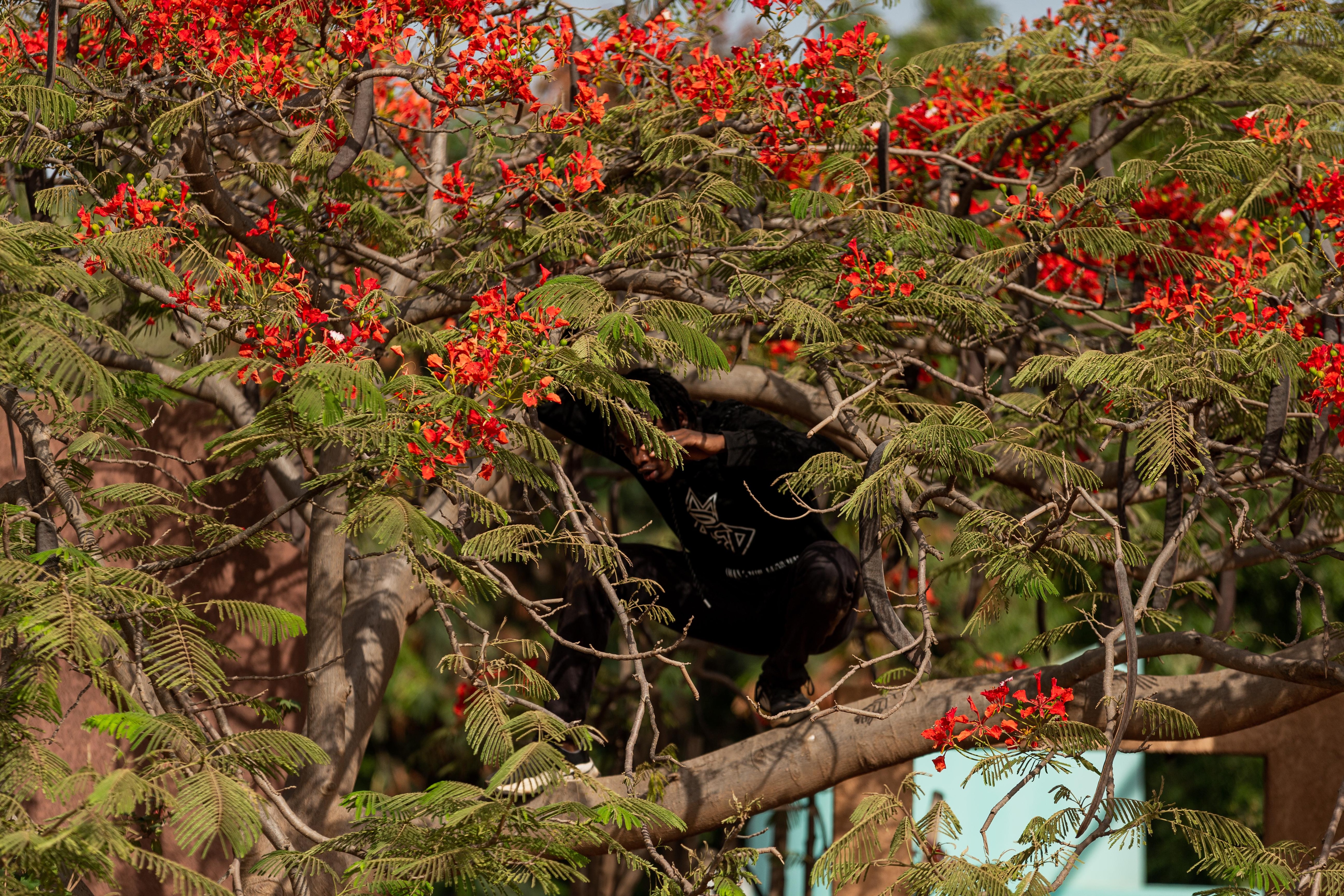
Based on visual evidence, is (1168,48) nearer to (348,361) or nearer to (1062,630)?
(1062,630)

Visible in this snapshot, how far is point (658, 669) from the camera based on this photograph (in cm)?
848

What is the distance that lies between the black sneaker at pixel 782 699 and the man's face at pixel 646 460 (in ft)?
2.73

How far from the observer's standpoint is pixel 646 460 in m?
4.16

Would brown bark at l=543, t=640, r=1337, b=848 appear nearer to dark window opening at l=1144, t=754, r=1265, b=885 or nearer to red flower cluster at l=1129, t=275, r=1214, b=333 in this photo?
red flower cluster at l=1129, t=275, r=1214, b=333

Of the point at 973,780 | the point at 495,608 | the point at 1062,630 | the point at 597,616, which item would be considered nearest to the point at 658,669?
the point at 973,780

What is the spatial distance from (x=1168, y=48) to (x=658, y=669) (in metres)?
4.87

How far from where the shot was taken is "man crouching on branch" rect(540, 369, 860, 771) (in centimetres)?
427

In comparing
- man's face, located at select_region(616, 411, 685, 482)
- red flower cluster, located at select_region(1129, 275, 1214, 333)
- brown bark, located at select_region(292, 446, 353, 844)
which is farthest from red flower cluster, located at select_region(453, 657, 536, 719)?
red flower cluster, located at select_region(1129, 275, 1214, 333)

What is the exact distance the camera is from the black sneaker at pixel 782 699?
437cm

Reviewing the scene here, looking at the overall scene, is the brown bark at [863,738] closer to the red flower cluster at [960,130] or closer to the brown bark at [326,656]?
the brown bark at [326,656]

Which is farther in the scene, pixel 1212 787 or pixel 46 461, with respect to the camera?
pixel 1212 787

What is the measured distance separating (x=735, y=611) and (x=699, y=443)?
2.60ft

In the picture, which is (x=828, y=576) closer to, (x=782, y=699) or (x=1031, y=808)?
(x=782, y=699)

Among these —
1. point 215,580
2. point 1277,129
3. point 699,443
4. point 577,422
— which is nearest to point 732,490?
point 699,443
